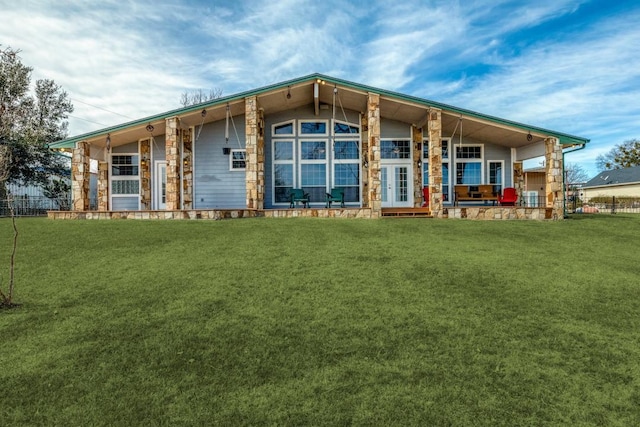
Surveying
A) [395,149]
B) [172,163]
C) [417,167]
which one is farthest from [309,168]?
[172,163]

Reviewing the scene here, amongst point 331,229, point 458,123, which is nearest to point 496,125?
point 458,123

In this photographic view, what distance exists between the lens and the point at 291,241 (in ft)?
26.4

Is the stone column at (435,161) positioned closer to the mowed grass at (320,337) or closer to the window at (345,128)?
the window at (345,128)

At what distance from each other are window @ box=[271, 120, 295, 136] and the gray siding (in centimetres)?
140

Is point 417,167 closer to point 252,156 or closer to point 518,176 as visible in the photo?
point 518,176

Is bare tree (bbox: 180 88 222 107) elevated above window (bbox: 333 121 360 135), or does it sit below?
above

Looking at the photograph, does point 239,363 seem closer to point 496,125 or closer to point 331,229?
point 331,229

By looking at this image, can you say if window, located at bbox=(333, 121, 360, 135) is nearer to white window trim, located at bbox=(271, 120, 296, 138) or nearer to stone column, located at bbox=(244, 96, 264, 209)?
white window trim, located at bbox=(271, 120, 296, 138)

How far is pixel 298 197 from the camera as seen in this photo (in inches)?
616

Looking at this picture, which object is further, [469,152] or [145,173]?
[469,152]

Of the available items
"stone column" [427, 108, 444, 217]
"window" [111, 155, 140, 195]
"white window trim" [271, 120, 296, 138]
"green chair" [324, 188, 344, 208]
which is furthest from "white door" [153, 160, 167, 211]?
"stone column" [427, 108, 444, 217]

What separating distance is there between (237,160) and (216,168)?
0.98 metres

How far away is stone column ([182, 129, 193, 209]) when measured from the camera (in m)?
15.7

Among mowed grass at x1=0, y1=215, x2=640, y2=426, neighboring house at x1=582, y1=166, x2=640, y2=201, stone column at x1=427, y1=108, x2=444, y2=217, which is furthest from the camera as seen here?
neighboring house at x1=582, y1=166, x2=640, y2=201
